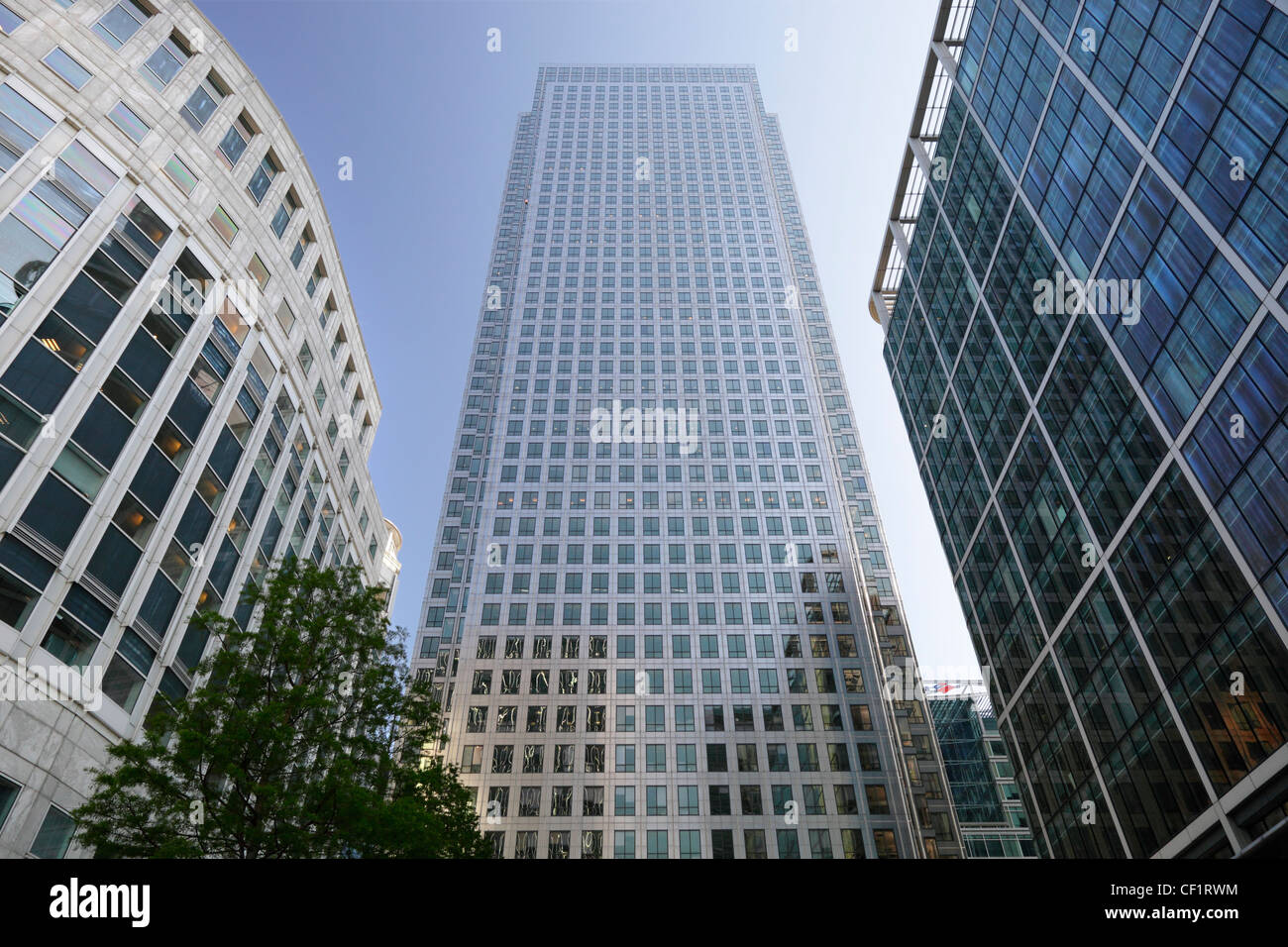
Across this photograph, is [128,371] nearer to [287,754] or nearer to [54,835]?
[54,835]

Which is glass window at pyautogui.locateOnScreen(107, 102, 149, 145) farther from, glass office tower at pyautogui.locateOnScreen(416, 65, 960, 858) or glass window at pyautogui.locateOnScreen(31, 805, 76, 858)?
glass office tower at pyautogui.locateOnScreen(416, 65, 960, 858)

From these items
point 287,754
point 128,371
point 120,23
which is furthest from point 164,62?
point 287,754

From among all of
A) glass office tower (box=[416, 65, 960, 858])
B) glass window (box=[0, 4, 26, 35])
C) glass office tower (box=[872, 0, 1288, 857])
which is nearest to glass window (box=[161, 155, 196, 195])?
glass window (box=[0, 4, 26, 35])

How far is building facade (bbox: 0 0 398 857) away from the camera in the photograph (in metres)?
21.0

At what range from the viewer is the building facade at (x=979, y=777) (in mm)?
78125

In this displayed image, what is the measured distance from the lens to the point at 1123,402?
1476 inches

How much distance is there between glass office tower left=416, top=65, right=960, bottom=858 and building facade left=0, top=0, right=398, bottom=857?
31.0 meters

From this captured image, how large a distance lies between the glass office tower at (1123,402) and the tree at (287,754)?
24409mm

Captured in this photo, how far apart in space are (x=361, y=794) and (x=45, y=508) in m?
13.3

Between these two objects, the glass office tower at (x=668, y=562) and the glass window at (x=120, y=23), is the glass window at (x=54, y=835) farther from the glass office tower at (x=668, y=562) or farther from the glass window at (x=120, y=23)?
the glass office tower at (x=668, y=562)

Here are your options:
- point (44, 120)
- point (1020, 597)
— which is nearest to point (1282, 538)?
point (1020, 597)

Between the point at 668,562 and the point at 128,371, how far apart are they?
166 ft

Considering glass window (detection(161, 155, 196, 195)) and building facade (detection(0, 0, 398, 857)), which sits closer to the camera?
building facade (detection(0, 0, 398, 857))

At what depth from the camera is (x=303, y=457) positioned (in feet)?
126
